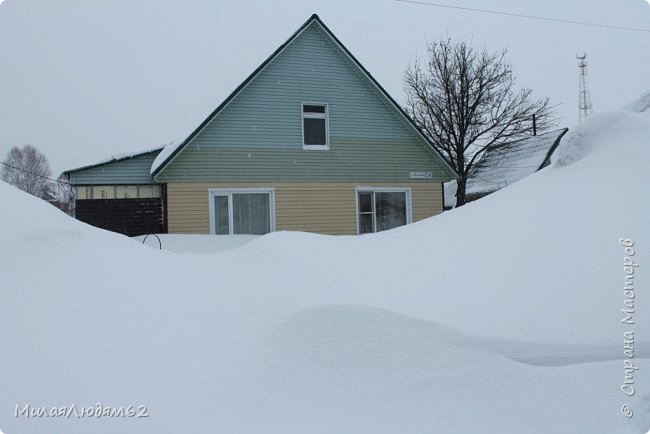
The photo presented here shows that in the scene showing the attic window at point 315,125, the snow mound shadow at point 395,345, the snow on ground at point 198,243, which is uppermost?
the attic window at point 315,125

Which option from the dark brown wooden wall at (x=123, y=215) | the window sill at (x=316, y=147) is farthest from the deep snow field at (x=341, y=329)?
the window sill at (x=316, y=147)

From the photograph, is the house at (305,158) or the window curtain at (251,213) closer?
the house at (305,158)

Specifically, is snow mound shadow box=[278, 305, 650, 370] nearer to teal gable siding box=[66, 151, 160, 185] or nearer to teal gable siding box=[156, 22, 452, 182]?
teal gable siding box=[156, 22, 452, 182]

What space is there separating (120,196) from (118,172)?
0.69m

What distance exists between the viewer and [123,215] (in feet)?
41.3

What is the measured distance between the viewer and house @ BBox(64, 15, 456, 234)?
1185cm

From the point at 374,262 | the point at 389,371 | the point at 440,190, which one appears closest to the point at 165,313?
the point at 389,371

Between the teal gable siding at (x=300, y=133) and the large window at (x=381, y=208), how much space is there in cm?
42

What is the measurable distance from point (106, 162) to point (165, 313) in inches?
424

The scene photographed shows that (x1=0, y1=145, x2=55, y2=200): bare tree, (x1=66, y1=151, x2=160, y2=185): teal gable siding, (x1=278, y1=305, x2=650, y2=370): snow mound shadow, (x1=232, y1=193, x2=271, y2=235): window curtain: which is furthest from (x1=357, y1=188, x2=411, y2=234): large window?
(x1=0, y1=145, x2=55, y2=200): bare tree

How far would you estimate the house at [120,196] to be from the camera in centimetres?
1255

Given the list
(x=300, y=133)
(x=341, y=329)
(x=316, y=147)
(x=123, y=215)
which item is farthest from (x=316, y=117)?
(x=341, y=329)

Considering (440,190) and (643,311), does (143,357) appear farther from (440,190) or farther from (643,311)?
(440,190)

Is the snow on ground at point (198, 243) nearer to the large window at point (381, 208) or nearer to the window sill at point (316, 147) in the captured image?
the window sill at point (316, 147)
